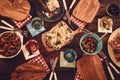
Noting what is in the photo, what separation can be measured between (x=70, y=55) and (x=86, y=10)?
0.61 m

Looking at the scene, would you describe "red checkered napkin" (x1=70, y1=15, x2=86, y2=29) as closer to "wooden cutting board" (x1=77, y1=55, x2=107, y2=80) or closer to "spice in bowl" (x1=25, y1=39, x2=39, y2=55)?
"wooden cutting board" (x1=77, y1=55, x2=107, y2=80)

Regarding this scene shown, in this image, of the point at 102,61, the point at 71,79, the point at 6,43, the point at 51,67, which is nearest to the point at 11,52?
the point at 6,43

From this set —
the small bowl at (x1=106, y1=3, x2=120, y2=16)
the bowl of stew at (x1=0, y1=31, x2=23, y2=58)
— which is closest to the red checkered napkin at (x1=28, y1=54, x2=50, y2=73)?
the bowl of stew at (x1=0, y1=31, x2=23, y2=58)

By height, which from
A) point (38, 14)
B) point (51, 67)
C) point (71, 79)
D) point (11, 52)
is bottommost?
point (71, 79)

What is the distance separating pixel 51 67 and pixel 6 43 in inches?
23.1

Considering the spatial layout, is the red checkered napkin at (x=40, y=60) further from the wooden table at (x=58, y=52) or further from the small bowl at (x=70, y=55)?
the small bowl at (x=70, y=55)

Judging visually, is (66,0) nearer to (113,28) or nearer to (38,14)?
(38,14)

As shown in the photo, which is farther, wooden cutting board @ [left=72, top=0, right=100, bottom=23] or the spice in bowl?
wooden cutting board @ [left=72, top=0, right=100, bottom=23]

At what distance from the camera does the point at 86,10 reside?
128 inches

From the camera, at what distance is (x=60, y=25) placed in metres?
3.15

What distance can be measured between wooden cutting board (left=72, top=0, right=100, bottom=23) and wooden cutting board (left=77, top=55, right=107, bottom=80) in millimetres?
472

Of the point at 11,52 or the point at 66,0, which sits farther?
the point at 66,0

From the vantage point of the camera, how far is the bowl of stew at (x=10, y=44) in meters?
2.98

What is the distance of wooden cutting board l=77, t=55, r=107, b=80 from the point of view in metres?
3.06
